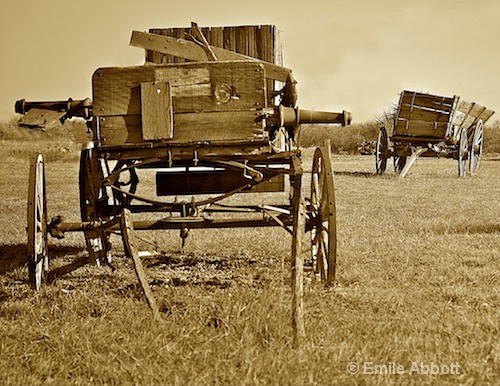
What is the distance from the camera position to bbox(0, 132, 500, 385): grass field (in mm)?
2973

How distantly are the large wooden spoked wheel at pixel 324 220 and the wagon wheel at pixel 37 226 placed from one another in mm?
1934

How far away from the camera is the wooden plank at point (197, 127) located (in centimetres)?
438

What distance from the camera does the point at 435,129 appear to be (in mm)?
16094

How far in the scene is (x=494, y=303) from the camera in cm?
428

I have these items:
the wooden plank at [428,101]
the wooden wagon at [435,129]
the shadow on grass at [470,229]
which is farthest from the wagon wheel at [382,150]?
the shadow on grass at [470,229]

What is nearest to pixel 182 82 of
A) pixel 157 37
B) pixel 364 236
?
pixel 157 37

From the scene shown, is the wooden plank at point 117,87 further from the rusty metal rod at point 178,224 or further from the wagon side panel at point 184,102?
the rusty metal rod at point 178,224

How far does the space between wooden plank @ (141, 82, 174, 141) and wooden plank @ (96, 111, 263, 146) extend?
0.09 meters

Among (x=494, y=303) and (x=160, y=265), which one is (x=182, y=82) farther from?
(x=494, y=303)

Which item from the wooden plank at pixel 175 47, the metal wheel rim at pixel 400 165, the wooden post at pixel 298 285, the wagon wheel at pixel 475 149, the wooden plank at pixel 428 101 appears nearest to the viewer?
the wooden post at pixel 298 285

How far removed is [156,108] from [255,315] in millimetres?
1540

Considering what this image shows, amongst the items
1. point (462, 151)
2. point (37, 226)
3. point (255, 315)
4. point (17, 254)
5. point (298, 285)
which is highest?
point (462, 151)

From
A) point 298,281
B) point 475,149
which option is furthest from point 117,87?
point 475,149

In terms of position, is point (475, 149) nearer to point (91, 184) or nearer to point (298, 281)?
point (91, 184)
